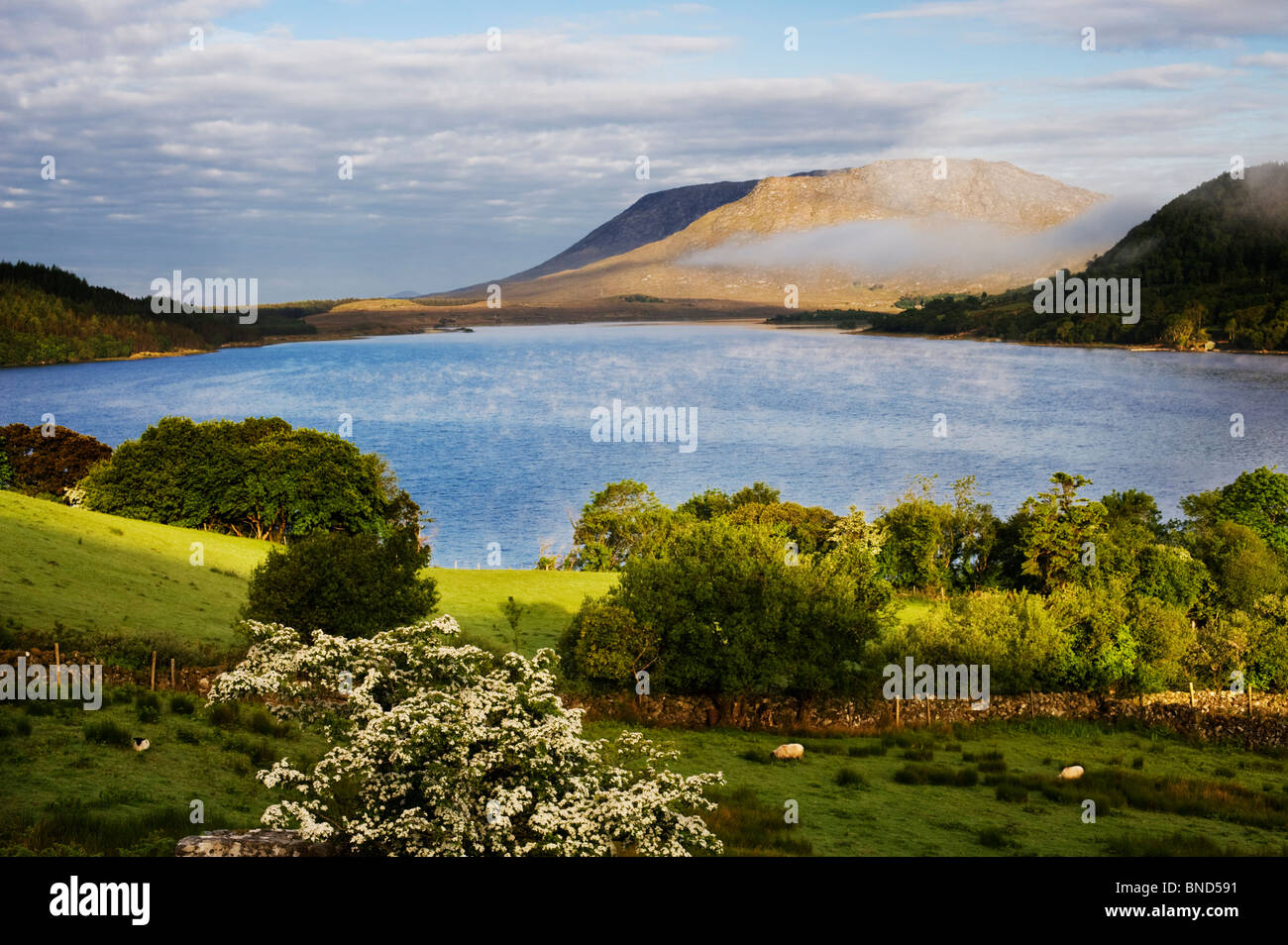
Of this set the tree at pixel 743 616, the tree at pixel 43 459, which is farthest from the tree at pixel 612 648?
the tree at pixel 43 459

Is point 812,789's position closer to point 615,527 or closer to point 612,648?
point 612,648

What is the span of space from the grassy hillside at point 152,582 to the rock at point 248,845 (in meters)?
24.1

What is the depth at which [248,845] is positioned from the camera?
39.5 ft

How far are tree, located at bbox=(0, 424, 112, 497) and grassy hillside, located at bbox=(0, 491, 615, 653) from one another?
28.0 metres

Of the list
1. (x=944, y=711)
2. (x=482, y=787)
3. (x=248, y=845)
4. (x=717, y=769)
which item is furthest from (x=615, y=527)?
(x=248, y=845)

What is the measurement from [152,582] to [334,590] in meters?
14.7

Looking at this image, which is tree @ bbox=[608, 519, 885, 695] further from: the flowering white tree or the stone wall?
the flowering white tree

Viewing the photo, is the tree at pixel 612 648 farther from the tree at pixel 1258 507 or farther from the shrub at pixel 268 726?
the tree at pixel 1258 507

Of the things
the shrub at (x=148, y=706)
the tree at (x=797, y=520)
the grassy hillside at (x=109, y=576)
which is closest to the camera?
the shrub at (x=148, y=706)

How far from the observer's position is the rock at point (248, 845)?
11852mm

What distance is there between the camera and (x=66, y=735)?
75.0 feet

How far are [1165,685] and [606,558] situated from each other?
40582 mm
